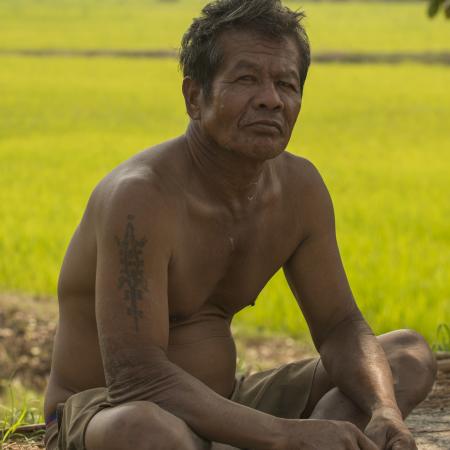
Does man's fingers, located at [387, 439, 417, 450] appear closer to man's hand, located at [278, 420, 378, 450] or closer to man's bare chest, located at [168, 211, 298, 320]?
man's hand, located at [278, 420, 378, 450]

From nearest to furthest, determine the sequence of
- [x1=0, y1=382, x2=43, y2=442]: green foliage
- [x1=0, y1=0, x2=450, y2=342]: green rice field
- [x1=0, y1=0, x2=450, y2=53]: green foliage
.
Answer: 1. [x1=0, y1=382, x2=43, y2=442]: green foliage
2. [x1=0, y1=0, x2=450, y2=342]: green rice field
3. [x1=0, y1=0, x2=450, y2=53]: green foliage

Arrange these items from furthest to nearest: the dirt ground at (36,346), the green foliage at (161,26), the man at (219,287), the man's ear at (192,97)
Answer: the green foliage at (161,26) < the dirt ground at (36,346) < the man's ear at (192,97) < the man at (219,287)

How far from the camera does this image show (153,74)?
84.5 ft

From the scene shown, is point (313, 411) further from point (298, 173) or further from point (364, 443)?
point (298, 173)

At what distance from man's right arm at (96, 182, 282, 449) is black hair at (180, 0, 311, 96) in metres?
0.39

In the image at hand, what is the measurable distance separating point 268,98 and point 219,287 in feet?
2.05

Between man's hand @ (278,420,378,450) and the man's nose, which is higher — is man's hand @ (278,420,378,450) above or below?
below

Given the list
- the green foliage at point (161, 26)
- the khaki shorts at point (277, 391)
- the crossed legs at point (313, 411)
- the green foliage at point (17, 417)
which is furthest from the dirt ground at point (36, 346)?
the green foliage at point (161, 26)

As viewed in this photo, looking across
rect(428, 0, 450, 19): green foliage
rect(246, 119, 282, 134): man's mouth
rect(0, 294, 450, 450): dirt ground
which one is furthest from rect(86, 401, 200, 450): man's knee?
rect(428, 0, 450, 19): green foliage

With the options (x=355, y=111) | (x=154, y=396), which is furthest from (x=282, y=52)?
(x=355, y=111)

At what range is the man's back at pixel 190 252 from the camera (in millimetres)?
3049

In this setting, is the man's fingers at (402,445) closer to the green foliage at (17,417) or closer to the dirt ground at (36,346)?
the green foliage at (17,417)

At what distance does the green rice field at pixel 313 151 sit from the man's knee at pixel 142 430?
13.5 feet

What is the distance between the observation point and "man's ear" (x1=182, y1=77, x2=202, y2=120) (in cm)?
312
